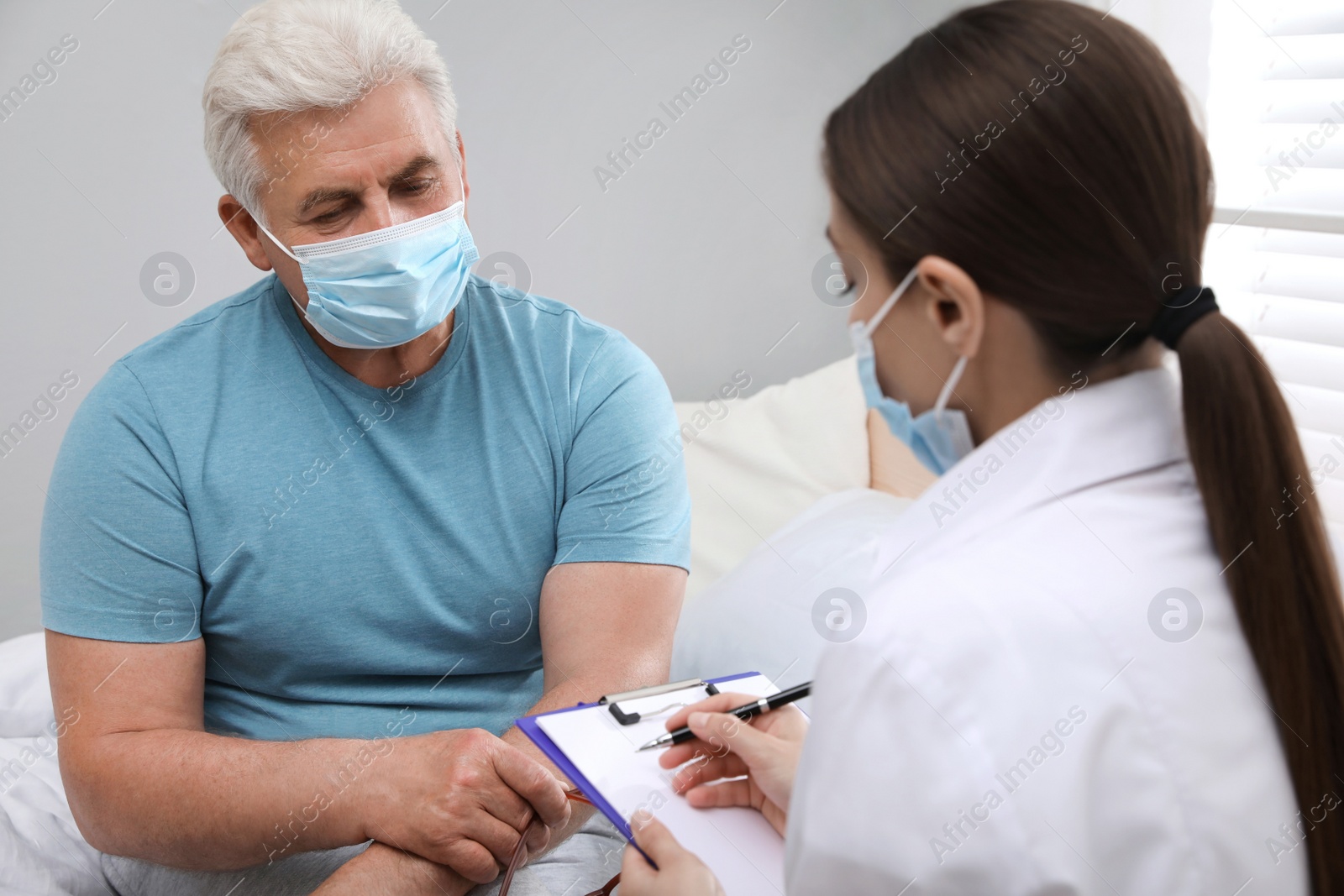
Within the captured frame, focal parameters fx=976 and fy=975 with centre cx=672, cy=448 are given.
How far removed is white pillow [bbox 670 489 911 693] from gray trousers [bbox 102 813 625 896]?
0.42 meters

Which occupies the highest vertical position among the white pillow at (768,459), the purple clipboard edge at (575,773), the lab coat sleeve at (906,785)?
the lab coat sleeve at (906,785)

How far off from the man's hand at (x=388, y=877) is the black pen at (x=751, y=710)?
308 millimetres

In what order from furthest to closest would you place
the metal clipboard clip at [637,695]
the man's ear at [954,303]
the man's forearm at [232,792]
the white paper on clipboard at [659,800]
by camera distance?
the man's forearm at [232,792] → the metal clipboard clip at [637,695] → the white paper on clipboard at [659,800] → the man's ear at [954,303]

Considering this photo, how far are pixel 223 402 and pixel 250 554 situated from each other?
0.65 ft

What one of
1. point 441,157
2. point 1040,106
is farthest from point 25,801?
point 1040,106

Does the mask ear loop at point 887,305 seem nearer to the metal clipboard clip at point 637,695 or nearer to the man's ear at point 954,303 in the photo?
the man's ear at point 954,303

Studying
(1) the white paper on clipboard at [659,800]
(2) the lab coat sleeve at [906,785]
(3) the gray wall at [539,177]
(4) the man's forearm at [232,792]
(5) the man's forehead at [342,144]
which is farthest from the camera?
(3) the gray wall at [539,177]

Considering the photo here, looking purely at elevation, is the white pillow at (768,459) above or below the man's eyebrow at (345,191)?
below

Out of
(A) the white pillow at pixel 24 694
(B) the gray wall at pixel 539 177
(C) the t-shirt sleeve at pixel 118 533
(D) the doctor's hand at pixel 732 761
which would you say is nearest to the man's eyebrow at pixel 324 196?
(C) the t-shirt sleeve at pixel 118 533

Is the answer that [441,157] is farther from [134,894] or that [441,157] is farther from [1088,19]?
[134,894]

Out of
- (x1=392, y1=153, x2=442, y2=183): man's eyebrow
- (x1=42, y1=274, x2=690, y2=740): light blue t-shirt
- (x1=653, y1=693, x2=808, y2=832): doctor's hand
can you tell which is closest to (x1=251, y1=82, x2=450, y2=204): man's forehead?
(x1=392, y1=153, x2=442, y2=183): man's eyebrow

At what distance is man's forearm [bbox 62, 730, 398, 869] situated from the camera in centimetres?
105

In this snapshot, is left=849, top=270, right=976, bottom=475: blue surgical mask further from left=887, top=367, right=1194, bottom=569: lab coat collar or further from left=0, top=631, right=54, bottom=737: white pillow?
left=0, top=631, right=54, bottom=737: white pillow

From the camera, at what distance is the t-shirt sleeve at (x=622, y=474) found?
1271 millimetres
